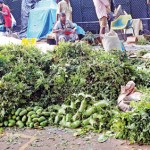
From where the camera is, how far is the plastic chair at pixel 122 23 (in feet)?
41.1

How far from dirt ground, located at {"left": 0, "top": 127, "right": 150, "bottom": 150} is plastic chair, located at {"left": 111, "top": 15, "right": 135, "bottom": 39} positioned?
837cm

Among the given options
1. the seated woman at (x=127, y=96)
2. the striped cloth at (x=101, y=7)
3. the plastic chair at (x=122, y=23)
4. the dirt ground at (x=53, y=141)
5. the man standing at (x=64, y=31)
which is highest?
the striped cloth at (x=101, y=7)

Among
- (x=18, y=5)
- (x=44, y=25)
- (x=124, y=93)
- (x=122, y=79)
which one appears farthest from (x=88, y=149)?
(x=18, y=5)

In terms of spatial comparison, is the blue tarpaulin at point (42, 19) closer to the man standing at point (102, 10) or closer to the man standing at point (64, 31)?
the man standing at point (102, 10)

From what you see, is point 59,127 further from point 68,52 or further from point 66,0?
point 66,0

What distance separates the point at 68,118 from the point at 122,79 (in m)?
1.16

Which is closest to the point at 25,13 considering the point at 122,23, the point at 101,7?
the point at 122,23

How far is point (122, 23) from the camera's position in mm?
12688

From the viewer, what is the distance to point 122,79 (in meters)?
5.46

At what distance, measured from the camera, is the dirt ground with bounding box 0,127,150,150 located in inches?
162

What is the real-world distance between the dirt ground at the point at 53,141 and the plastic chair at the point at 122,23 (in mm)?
8367

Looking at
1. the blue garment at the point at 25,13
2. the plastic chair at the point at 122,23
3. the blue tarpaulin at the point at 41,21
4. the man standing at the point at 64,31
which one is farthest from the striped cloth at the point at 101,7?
the blue garment at the point at 25,13

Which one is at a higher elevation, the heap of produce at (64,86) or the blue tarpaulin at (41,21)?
the blue tarpaulin at (41,21)

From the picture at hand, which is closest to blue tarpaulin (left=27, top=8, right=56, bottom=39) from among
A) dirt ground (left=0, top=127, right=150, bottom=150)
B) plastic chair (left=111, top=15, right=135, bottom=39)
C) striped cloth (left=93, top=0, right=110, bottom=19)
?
plastic chair (left=111, top=15, right=135, bottom=39)
